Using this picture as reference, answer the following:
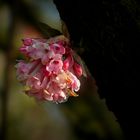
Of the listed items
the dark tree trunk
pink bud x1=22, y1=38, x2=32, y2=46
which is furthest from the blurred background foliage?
the dark tree trunk

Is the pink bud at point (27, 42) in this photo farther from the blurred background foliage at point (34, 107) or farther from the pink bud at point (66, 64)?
the blurred background foliage at point (34, 107)

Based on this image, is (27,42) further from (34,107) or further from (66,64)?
(34,107)

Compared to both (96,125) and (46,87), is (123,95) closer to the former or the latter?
(46,87)

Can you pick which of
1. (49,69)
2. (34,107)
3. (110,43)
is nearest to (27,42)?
(49,69)

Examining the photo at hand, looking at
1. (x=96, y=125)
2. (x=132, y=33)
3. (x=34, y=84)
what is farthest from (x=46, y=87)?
(x=96, y=125)

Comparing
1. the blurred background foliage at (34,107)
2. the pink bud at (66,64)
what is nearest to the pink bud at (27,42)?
the pink bud at (66,64)

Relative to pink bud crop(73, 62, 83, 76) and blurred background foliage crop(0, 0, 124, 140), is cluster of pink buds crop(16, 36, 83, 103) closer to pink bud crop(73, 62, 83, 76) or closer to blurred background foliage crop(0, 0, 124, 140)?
pink bud crop(73, 62, 83, 76)

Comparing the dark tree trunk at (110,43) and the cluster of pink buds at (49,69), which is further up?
the dark tree trunk at (110,43)
